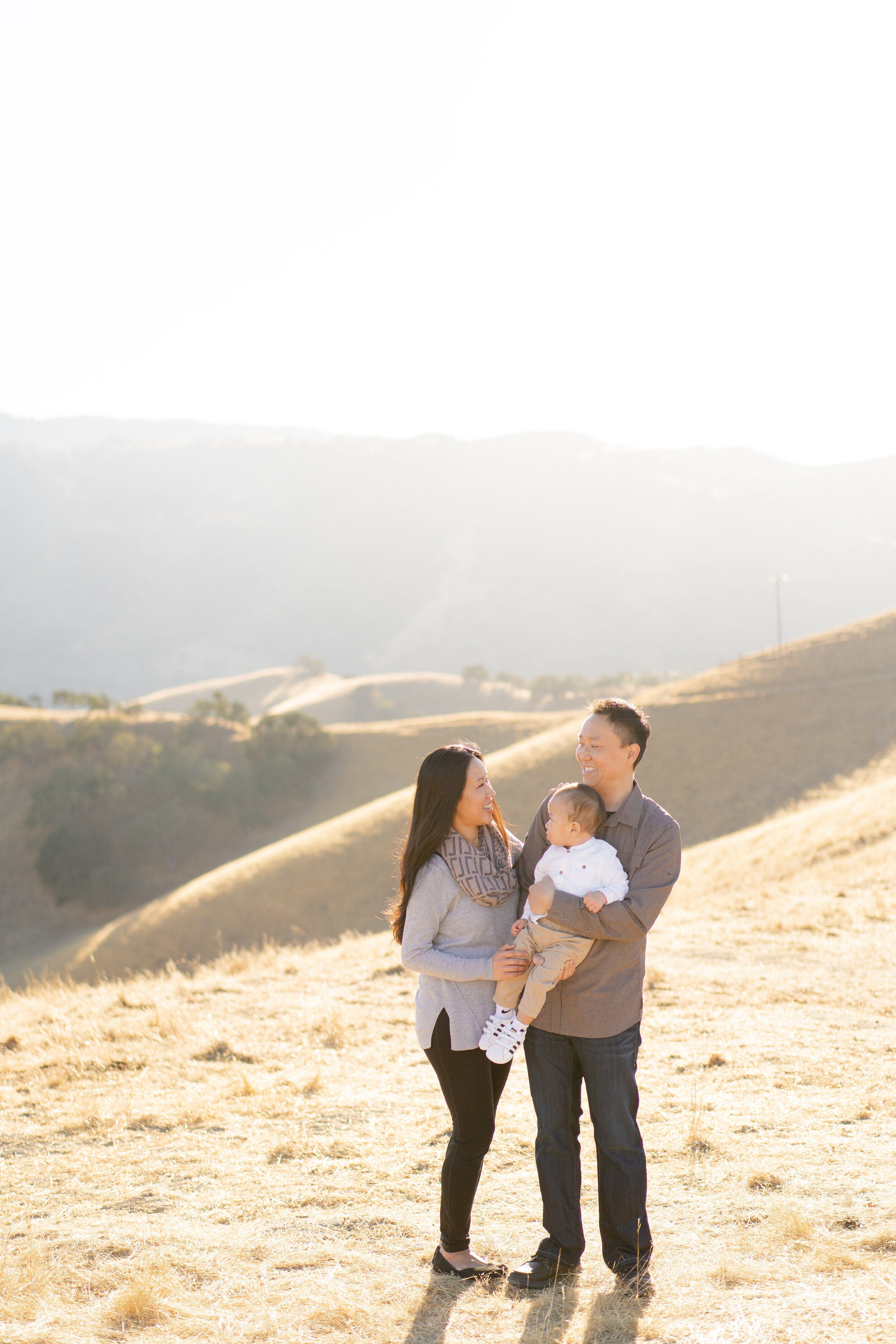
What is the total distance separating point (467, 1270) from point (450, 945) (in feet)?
4.50

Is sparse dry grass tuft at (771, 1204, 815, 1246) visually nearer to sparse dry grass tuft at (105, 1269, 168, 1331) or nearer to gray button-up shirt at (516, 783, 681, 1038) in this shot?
gray button-up shirt at (516, 783, 681, 1038)

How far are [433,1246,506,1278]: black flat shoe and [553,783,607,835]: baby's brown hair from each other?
192cm

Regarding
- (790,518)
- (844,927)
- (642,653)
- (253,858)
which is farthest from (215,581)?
(844,927)

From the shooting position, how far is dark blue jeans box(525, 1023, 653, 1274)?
12.7 ft

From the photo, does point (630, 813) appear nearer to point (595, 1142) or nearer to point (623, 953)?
point (623, 953)

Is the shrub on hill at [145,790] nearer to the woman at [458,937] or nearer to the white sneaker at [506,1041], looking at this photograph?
the woman at [458,937]

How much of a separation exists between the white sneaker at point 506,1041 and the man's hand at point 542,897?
0.48 m

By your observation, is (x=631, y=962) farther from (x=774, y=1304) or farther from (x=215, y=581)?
(x=215, y=581)

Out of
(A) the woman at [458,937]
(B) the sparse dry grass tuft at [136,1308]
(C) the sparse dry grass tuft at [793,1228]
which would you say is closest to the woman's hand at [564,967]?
(A) the woman at [458,937]

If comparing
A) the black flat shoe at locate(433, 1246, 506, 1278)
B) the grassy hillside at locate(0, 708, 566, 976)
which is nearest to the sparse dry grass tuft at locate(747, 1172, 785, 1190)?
the black flat shoe at locate(433, 1246, 506, 1278)

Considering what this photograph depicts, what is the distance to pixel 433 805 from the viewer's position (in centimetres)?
400

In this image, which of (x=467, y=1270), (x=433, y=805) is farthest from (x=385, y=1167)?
(x=433, y=805)

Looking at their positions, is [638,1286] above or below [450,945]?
below

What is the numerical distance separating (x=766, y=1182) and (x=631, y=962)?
6.23 feet
